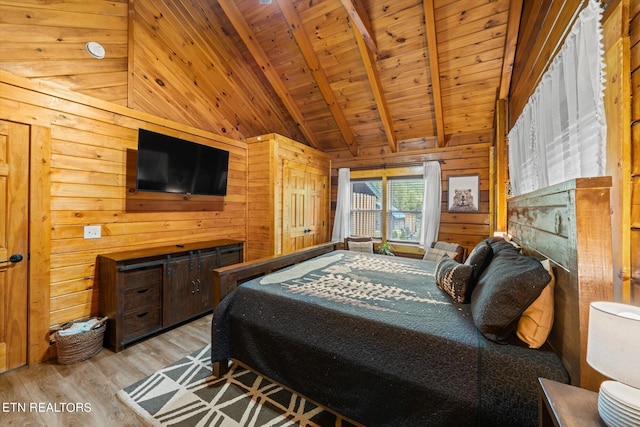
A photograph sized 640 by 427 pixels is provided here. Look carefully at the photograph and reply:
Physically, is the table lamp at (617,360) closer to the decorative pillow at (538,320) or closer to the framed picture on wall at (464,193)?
the decorative pillow at (538,320)

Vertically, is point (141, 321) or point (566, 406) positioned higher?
point (566, 406)

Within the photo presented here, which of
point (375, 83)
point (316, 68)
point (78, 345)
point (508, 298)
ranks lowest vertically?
→ point (78, 345)

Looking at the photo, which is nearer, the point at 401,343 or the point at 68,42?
the point at 401,343

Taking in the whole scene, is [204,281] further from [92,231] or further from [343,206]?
[343,206]

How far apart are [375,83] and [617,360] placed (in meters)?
3.60

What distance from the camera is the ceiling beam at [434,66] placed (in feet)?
9.09

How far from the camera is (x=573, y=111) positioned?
1.38m

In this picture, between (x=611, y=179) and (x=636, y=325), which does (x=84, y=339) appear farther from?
(x=611, y=179)

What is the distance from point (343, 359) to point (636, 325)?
1154mm

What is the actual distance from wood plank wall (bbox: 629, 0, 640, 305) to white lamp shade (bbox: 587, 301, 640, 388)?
0.49 metres

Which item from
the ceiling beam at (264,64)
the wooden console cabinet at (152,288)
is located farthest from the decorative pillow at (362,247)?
the wooden console cabinet at (152,288)

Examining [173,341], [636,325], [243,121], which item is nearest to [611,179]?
[636,325]

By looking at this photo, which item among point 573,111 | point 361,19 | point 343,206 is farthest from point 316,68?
point 573,111

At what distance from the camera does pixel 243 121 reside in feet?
13.2
